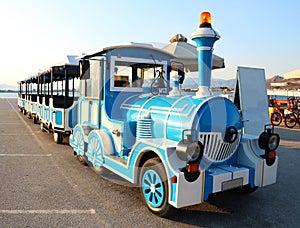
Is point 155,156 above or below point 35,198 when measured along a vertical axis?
above

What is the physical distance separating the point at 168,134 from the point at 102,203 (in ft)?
4.41

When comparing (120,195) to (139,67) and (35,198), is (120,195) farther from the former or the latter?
(139,67)

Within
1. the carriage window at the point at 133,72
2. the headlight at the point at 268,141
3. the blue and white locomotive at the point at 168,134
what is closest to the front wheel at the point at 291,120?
the blue and white locomotive at the point at 168,134

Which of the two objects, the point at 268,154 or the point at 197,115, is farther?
the point at 268,154

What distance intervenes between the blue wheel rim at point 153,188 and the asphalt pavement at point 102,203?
18 centimetres

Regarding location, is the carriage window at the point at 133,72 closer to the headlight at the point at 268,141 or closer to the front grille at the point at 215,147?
the front grille at the point at 215,147

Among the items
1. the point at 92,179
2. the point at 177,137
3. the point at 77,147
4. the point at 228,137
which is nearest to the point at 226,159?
the point at 228,137

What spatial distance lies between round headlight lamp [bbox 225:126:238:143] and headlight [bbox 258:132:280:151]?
467mm

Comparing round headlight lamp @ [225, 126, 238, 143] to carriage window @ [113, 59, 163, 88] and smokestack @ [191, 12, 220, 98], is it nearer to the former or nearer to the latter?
smokestack @ [191, 12, 220, 98]

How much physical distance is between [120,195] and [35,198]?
1.21 m

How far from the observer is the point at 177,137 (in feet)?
11.2

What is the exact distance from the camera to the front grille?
3.42 metres

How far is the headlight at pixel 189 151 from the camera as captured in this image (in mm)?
2957

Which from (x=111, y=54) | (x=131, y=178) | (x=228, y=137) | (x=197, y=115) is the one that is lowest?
(x=131, y=178)
